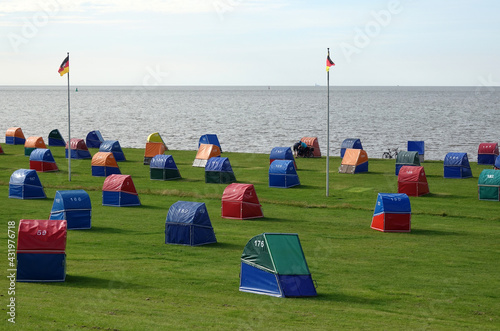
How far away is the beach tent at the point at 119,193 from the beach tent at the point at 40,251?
19.0 meters

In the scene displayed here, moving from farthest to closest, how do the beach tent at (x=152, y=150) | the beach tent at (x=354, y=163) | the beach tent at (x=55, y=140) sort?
the beach tent at (x=55, y=140)
the beach tent at (x=152, y=150)
the beach tent at (x=354, y=163)

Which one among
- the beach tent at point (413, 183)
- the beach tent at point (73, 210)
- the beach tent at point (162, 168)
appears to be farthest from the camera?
the beach tent at point (162, 168)

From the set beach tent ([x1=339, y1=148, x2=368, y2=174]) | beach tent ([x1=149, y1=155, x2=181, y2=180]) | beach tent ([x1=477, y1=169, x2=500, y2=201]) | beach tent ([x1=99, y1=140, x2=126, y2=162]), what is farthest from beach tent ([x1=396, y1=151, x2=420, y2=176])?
beach tent ([x1=99, y1=140, x2=126, y2=162])

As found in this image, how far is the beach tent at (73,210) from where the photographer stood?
36.1m

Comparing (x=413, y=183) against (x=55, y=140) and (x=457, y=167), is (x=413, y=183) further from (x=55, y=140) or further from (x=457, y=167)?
(x=55, y=140)

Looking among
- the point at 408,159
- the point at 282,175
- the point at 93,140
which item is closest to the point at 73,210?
the point at 282,175

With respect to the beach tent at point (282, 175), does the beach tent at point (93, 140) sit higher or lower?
higher

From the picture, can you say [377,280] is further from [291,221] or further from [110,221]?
[110,221]

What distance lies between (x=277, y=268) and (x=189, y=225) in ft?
31.8

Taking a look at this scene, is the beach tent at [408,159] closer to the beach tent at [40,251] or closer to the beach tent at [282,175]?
the beach tent at [282,175]

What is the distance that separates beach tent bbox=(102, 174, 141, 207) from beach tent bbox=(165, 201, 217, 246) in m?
11.6

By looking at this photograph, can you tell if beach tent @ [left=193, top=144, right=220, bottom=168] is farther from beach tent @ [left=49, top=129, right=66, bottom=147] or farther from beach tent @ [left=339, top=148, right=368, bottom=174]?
beach tent @ [left=49, top=129, right=66, bottom=147]

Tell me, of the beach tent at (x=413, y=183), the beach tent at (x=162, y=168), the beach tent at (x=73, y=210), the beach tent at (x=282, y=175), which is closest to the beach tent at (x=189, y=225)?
the beach tent at (x=73, y=210)

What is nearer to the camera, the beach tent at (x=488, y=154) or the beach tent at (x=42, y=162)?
the beach tent at (x=42, y=162)
